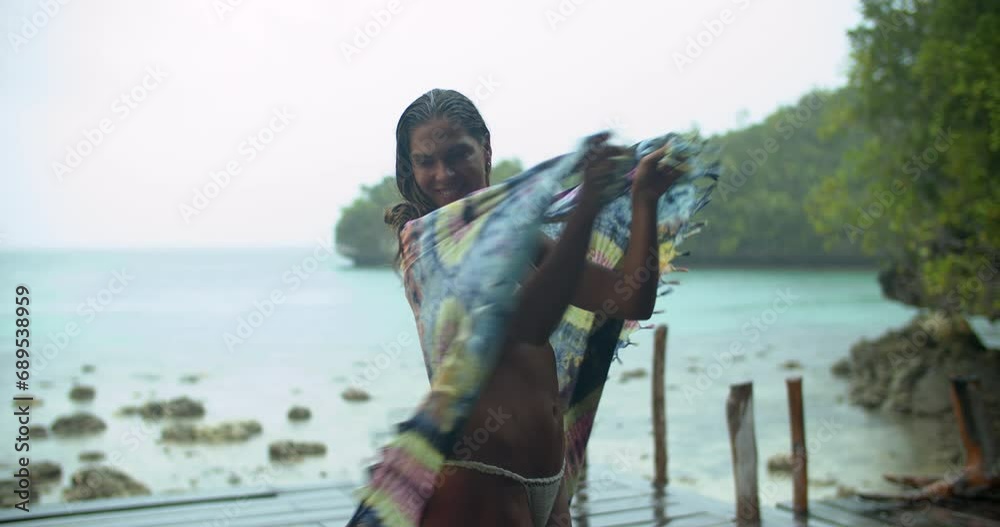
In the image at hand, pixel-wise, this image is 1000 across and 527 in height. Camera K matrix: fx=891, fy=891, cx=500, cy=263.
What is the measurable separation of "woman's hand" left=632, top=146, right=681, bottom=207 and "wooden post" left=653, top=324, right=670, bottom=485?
15.3ft

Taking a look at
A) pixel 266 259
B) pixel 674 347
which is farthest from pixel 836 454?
pixel 266 259

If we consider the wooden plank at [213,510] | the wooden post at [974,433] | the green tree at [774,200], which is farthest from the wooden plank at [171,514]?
the green tree at [774,200]

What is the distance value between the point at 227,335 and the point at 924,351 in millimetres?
30382

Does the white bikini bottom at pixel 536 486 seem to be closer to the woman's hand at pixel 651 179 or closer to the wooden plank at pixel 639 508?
the woman's hand at pixel 651 179

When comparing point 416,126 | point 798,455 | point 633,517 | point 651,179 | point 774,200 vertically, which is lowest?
point 633,517

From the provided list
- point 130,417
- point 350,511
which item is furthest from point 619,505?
point 130,417

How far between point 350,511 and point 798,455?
285cm

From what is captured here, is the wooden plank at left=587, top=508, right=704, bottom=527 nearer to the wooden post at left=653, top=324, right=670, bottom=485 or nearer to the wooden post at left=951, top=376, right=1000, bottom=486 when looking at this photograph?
the wooden post at left=653, top=324, right=670, bottom=485

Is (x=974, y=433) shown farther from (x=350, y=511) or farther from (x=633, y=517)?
(x=350, y=511)

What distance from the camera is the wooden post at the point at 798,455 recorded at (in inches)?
219

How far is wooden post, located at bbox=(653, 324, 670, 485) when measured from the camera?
6.58 m

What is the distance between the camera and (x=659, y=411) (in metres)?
7.13

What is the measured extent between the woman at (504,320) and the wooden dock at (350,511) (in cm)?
321

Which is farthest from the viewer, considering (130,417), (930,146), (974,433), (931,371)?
(130,417)
